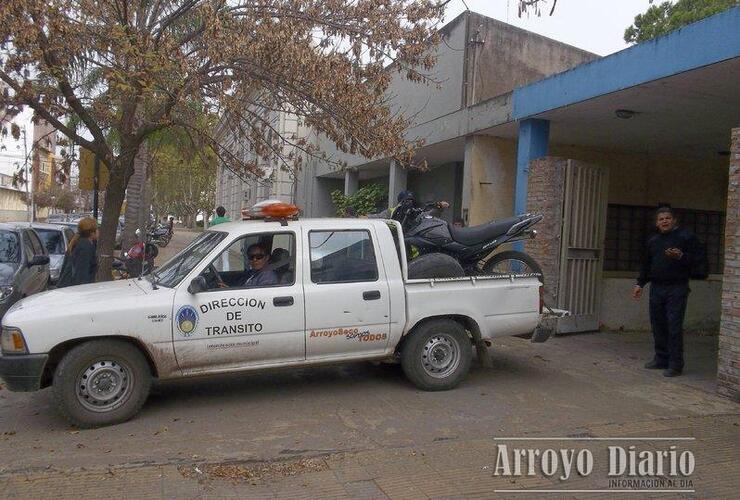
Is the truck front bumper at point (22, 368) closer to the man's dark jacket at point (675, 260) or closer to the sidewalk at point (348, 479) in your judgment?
the sidewalk at point (348, 479)

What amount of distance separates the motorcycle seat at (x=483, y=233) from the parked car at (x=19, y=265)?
539cm

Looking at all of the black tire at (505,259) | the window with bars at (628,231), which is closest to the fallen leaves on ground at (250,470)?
the black tire at (505,259)

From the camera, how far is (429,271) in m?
6.45

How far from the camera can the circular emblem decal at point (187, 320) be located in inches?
213

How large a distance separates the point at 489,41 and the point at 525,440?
853 centimetres

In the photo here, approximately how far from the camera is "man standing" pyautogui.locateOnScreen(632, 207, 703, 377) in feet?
23.6

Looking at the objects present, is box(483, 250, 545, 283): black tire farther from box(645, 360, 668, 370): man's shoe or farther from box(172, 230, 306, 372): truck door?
box(172, 230, 306, 372): truck door

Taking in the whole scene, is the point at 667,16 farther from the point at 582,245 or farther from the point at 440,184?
the point at 582,245

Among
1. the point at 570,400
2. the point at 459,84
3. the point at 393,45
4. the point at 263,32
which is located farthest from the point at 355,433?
the point at 459,84

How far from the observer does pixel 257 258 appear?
6.22 metres

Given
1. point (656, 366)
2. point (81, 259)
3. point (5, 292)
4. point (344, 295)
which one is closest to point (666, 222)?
point (656, 366)

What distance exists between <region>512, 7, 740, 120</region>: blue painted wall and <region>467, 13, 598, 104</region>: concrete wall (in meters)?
2.16

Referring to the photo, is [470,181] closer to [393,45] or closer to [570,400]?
[393,45]

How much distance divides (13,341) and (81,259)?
9.41 ft
